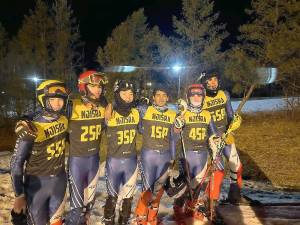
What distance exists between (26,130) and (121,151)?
2.05 metres

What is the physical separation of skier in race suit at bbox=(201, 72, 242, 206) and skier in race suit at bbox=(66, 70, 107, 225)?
260 centimetres

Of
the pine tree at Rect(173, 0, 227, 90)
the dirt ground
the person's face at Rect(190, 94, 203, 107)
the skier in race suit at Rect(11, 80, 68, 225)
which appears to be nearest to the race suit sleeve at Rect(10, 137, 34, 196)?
the skier in race suit at Rect(11, 80, 68, 225)

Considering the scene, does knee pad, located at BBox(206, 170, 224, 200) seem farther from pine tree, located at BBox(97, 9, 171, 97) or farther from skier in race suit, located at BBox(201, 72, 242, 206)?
pine tree, located at BBox(97, 9, 171, 97)

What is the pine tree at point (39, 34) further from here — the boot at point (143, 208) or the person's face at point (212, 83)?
the boot at point (143, 208)

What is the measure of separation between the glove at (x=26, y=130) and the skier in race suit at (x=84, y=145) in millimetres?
1087

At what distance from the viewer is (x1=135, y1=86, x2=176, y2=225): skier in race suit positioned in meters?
6.86

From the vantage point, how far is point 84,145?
19.7 feet

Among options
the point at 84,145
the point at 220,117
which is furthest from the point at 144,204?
the point at 220,117

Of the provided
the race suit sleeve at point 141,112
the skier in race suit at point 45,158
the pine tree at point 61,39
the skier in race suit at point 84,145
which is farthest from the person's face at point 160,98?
the pine tree at point 61,39

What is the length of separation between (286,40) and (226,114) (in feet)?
54.7

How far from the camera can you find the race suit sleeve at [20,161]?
4.70 metres

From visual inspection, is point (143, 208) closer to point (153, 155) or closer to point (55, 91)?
point (153, 155)

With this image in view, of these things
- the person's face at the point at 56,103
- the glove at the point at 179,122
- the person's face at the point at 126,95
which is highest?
the person's face at the point at 126,95

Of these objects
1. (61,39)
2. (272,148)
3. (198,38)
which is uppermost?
(61,39)
